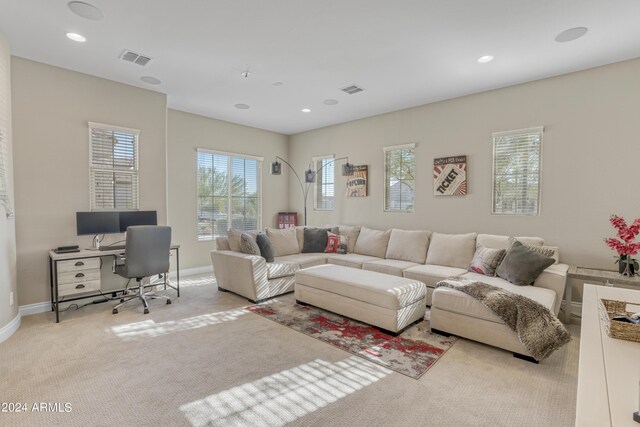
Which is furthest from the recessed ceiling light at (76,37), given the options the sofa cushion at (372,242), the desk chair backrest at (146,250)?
the sofa cushion at (372,242)

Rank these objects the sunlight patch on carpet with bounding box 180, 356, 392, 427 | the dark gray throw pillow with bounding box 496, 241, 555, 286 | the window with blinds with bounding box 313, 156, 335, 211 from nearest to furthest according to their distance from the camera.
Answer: the sunlight patch on carpet with bounding box 180, 356, 392, 427 → the dark gray throw pillow with bounding box 496, 241, 555, 286 → the window with blinds with bounding box 313, 156, 335, 211

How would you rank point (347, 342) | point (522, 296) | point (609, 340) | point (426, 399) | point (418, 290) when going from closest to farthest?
point (609, 340) → point (426, 399) → point (522, 296) → point (347, 342) → point (418, 290)

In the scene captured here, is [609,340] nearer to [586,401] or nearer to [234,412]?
[586,401]

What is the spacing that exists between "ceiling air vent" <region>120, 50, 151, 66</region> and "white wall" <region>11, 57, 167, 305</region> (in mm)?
882

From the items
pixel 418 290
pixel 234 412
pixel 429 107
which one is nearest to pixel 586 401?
pixel 234 412

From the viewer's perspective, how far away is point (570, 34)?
9.57 feet

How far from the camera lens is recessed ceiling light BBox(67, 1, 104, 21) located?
8.43 feet

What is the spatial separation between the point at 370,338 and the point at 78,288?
11.0ft

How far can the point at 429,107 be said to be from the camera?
5004 millimetres

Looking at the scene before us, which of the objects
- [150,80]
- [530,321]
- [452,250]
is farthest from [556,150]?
[150,80]

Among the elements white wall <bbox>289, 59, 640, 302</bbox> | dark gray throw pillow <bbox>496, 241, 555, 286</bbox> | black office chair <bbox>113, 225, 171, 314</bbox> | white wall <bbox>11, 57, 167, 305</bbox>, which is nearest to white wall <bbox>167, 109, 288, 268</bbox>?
white wall <bbox>11, 57, 167, 305</bbox>

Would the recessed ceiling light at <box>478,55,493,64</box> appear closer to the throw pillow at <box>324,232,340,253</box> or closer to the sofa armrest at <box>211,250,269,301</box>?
the throw pillow at <box>324,232,340,253</box>

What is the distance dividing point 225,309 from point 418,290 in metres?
2.31

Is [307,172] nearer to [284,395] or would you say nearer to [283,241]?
[283,241]
